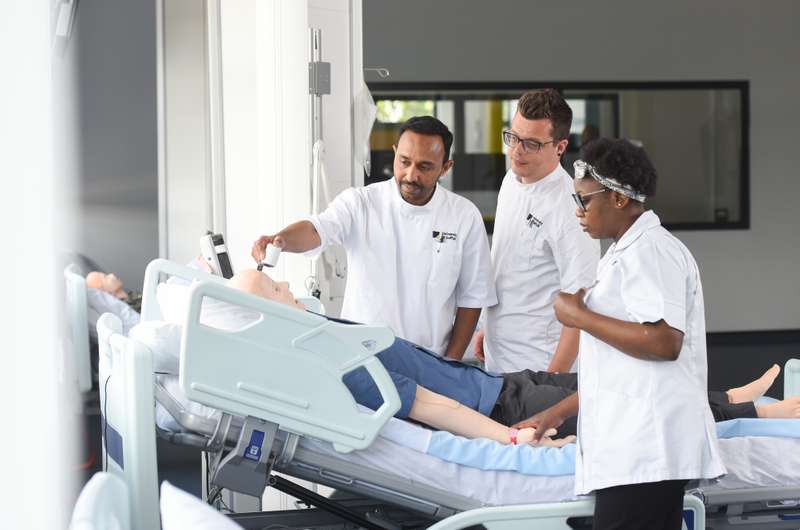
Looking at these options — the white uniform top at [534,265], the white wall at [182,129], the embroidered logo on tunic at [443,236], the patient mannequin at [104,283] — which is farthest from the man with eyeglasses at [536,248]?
the white wall at [182,129]

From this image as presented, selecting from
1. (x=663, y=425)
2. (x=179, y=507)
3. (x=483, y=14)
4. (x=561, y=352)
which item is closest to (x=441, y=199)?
(x=561, y=352)

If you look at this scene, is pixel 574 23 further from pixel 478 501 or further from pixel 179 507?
pixel 179 507

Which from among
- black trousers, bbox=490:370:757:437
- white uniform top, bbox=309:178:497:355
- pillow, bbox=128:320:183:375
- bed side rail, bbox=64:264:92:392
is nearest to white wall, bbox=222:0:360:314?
white uniform top, bbox=309:178:497:355

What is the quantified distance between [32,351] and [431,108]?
21.4 feet

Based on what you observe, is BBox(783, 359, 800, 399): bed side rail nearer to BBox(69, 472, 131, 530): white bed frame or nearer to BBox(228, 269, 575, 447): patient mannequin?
BBox(228, 269, 575, 447): patient mannequin

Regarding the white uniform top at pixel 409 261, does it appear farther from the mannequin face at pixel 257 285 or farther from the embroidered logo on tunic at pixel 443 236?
the mannequin face at pixel 257 285

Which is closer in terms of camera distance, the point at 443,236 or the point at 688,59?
the point at 443,236

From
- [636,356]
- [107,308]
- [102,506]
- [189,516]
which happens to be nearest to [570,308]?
[636,356]

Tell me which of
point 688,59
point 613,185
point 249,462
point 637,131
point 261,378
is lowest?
point 249,462

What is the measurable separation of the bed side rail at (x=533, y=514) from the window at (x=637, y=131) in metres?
5.21

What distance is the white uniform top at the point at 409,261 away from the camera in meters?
3.38

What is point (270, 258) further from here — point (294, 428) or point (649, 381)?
point (649, 381)

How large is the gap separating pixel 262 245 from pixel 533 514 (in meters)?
1.07

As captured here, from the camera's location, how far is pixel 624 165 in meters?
2.18
